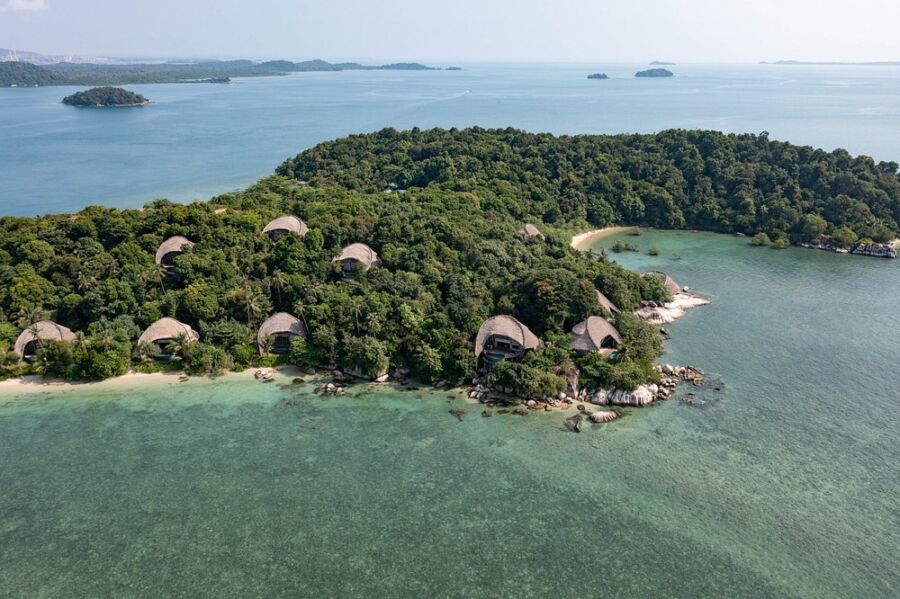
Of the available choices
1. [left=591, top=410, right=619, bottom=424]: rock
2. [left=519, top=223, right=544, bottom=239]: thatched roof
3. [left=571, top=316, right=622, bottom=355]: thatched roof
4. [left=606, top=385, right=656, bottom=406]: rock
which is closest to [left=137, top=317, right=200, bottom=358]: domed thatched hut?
[left=571, top=316, right=622, bottom=355]: thatched roof

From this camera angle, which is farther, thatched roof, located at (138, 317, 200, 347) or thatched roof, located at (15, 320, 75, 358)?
thatched roof, located at (138, 317, 200, 347)

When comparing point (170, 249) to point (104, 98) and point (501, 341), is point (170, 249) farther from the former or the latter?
point (104, 98)

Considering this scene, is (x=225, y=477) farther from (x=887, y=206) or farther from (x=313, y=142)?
(x=313, y=142)

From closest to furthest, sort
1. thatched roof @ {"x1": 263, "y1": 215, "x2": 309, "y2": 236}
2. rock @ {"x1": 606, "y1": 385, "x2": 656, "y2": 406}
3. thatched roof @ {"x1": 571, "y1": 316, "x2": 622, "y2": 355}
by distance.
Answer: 1. rock @ {"x1": 606, "y1": 385, "x2": 656, "y2": 406}
2. thatched roof @ {"x1": 571, "y1": 316, "x2": 622, "y2": 355}
3. thatched roof @ {"x1": 263, "y1": 215, "x2": 309, "y2": 236}

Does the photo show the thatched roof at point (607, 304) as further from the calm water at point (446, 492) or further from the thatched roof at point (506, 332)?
the thatched roof at point (506, 332)

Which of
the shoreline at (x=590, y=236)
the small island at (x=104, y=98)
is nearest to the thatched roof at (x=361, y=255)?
the shoreline at (x=590, y=236)

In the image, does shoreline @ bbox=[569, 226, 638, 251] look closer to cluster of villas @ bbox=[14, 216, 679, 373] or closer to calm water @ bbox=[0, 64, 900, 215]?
cluster of villas @ bbox=[14, 216, 679, 373]
